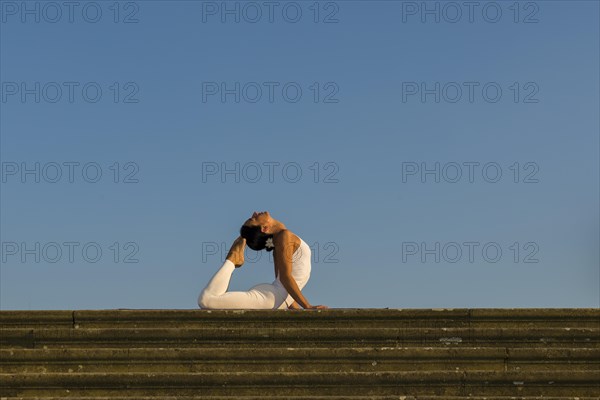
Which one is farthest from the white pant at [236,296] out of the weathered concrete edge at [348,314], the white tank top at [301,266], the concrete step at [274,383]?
the concrete step at [274,383]

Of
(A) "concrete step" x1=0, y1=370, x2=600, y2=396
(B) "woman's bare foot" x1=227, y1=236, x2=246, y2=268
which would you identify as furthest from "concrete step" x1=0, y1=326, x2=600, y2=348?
(B) "woman's bare foot" x1=227, y1=236, x2=246, y2=268

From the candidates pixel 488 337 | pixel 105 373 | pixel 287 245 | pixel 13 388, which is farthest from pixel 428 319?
pixel 13 388

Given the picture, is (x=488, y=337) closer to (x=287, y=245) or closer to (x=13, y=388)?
(x=287, y=245)

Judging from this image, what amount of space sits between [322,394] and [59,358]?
2.20 m

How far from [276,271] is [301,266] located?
288 millimetres

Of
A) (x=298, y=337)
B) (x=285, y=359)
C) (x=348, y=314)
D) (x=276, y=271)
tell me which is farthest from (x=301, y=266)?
(x=285, y=359)

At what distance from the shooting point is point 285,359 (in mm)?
8250

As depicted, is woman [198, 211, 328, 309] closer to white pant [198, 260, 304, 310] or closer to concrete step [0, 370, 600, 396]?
white pant [198, 260, 304, 310]

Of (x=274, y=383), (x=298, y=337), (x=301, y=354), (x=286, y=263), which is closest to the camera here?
(x=274, y=383)

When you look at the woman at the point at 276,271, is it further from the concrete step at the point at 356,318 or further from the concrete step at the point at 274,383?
the concrete step at the point at 274,383

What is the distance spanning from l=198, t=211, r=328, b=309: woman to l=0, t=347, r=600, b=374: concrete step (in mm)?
1581

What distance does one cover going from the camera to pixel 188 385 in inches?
311

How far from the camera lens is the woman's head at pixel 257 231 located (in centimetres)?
1040

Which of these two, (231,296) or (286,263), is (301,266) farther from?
(231,296)
